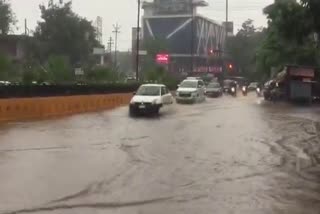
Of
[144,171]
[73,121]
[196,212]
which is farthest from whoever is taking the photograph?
[73,121]

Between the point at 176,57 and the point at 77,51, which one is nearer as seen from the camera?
the point at 77,51

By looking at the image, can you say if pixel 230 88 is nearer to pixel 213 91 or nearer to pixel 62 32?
pixel 213 91

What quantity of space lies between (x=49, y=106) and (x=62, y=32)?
52.6 m

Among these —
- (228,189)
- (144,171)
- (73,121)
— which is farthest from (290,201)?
(73,121)

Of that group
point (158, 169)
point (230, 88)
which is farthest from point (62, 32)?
point (158, 169)

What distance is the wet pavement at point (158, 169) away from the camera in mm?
9914

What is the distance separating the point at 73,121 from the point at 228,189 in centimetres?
1665

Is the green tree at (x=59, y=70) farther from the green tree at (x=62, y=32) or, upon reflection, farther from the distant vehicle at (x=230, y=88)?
the green tree at (x=62, y=32)

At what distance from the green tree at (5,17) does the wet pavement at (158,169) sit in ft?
225

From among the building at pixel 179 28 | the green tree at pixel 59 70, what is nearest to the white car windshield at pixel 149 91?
the green tree at pixel 59 70

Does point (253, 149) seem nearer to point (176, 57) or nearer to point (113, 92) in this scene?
point (113, 92)

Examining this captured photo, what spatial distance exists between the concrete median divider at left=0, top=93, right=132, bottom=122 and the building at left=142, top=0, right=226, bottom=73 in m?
117

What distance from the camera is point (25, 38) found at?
3159 inches

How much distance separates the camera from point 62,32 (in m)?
81.9
